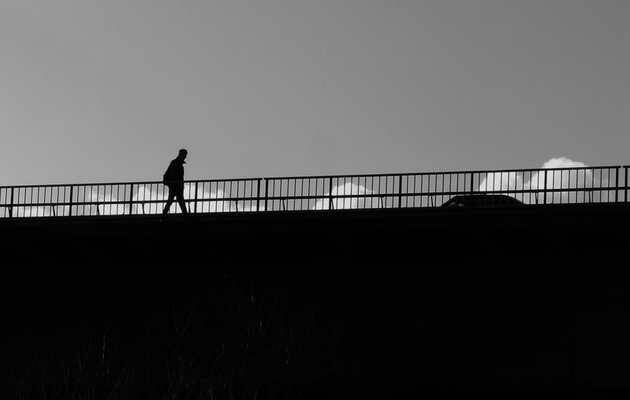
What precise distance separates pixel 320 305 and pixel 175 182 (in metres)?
5.33

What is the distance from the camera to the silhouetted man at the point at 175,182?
30.6 m

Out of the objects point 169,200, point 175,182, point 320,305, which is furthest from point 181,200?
point 320,305

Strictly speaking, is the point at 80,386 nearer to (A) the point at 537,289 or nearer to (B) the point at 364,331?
(B) the point at 364,331

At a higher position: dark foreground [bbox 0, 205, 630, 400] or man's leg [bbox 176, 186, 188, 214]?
man's leg [bbox 176, 186, 188, 214]

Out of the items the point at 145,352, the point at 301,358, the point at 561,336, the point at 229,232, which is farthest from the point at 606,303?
the point at 145,352

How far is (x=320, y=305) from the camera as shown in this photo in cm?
2800

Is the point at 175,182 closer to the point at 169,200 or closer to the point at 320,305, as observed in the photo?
the point at 169,200

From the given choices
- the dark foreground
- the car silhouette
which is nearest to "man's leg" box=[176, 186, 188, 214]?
the dark foreground

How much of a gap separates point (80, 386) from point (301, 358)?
5.40 metres

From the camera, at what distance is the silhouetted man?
1206 inches

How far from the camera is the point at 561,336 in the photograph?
86.2 ft

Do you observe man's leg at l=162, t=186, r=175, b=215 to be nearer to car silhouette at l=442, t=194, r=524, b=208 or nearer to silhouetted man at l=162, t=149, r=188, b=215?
silhouetted man at l=162, t=149, r=188, b=215

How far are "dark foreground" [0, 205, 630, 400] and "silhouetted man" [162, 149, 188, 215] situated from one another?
114 cm

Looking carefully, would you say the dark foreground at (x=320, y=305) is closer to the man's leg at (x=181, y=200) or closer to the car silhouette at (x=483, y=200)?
the man's leg at (x=181, y=200)
